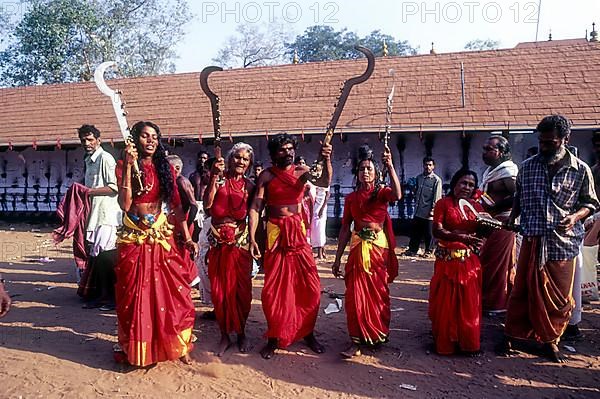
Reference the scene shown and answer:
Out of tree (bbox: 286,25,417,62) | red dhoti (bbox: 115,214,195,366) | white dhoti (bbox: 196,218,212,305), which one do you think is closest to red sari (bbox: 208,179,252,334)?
red dhoti (bbox: 115,214,195,366)

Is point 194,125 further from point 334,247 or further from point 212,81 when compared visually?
point 334,247

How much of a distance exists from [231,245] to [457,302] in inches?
78.6

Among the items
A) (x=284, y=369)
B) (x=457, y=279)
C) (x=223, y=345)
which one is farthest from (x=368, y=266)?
(x=223, y=345)

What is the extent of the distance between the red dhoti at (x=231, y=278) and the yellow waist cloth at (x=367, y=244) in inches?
37.5

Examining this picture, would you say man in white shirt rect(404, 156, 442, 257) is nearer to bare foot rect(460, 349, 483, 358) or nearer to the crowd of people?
the crowd of people

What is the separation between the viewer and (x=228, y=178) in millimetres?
4371

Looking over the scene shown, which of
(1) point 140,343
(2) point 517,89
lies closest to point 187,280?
(1) point 140,343

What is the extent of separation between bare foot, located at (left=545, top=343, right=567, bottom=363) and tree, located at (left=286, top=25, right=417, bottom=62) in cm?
4525

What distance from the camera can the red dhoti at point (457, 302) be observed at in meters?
4.12

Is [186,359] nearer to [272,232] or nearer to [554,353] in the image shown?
[272,232]

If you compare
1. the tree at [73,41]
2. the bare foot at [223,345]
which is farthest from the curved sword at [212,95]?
the tree at [73,41]

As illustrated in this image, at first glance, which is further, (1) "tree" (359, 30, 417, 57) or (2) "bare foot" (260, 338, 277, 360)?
(1) "tree" (359, 30, 417, 57)

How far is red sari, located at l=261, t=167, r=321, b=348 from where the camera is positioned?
4133 mm

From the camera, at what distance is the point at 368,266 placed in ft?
13.5
